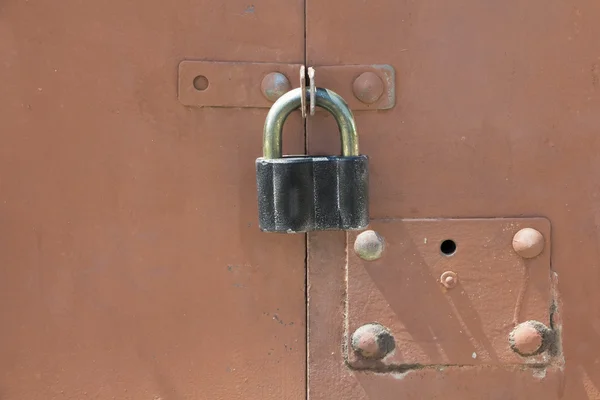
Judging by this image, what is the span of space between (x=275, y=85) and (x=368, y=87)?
5.0 inches

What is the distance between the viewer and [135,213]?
0.69 m

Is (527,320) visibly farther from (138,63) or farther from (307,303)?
(138,63)

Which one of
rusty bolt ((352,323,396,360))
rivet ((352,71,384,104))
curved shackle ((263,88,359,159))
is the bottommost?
rusty bolt ((352,323,396,360))

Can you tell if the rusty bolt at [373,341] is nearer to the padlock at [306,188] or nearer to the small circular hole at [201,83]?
the padlock at [306,188]

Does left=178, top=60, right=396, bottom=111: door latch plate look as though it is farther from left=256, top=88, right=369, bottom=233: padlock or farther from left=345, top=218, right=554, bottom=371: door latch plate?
left=345, top=218, right=554, bottom=371: door latch plate

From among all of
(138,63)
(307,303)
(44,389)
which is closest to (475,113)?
(307,303)

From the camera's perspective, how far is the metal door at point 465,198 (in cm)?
69

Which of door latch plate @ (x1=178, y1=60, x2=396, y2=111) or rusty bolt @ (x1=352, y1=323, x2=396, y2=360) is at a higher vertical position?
door latch plate @ (x1=178, y1=60, x2=396, y2=111)

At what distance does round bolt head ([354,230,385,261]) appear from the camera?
0.69 meters

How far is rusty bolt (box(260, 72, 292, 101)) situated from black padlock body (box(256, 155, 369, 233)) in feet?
0.41

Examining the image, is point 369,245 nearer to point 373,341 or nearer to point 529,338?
point 373,341

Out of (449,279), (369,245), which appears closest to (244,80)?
(369,245)

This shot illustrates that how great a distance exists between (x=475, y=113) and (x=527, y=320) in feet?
0.98

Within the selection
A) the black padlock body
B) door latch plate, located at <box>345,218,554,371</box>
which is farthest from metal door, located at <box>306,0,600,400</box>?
the black padlock body
